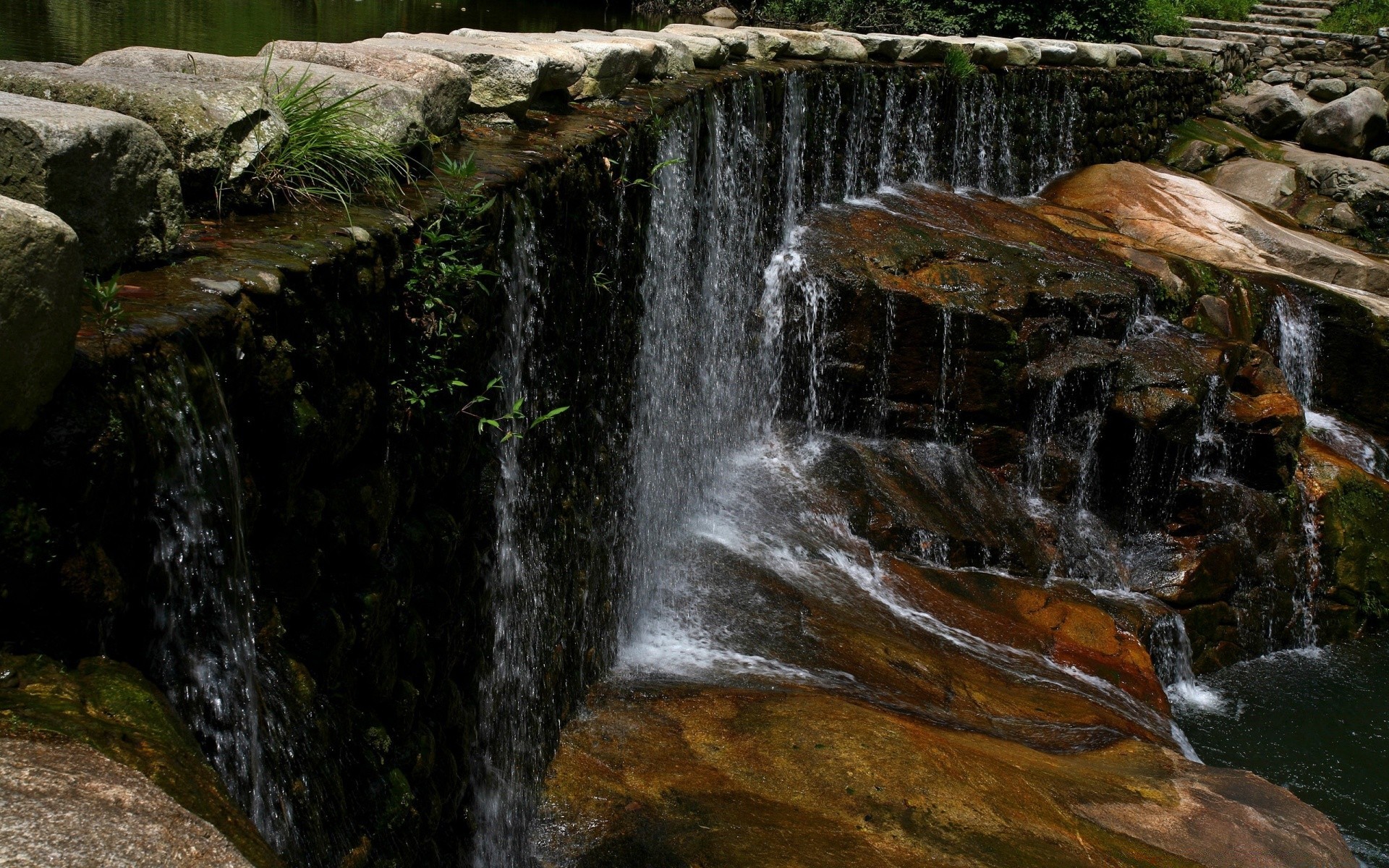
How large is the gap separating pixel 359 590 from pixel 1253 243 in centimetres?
1114

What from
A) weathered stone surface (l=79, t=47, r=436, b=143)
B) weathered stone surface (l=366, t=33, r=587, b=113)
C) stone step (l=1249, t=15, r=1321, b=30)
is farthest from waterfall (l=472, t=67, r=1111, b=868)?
stone step (l=1249, t=15, r=1321, b=30)

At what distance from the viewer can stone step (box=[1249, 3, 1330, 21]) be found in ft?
60.5

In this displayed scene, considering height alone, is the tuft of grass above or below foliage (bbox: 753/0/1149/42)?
below

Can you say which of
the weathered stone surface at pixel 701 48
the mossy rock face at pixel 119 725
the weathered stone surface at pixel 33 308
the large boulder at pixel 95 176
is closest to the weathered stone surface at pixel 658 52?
the weathered stone surface at pixel 701 48

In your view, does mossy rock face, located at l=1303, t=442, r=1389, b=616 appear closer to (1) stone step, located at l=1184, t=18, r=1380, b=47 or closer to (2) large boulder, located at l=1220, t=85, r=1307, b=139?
(2) large boulder, located at l=1220, t=85, r=1307, b=139

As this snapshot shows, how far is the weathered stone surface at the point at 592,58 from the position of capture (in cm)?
572

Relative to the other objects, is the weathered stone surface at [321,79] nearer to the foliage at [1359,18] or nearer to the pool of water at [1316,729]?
the pool of water at [1316,729]

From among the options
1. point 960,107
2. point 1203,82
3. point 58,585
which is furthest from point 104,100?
point 1203,82

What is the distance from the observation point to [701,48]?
7875 mm

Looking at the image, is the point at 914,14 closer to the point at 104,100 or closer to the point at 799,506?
the point at 799,506

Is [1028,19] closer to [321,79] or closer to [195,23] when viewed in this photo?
[195,23]

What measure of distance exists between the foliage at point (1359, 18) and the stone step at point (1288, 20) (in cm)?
14

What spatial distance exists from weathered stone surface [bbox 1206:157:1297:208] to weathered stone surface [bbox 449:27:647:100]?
32.6ft

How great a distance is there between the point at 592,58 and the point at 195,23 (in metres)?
5.48
